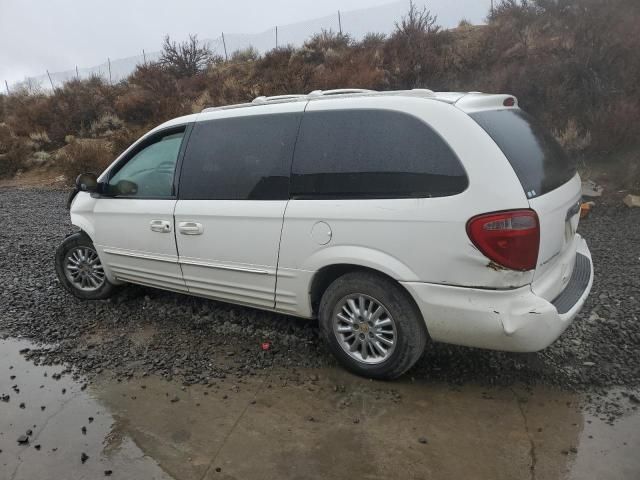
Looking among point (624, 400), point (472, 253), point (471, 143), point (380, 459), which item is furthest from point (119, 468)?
point (624, 400)

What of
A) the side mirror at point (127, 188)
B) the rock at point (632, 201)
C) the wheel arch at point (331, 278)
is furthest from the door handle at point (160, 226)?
the rock at point (632, 201)

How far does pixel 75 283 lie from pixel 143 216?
1399 mm

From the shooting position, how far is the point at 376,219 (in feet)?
10.1

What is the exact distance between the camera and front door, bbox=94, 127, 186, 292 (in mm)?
4137

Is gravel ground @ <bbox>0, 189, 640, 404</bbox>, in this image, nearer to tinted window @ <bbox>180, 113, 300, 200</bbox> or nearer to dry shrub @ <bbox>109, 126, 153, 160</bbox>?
tinted window @ <bbox>180, 113, 300, 200</bbox>

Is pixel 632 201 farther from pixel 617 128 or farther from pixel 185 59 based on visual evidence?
pixel 185 59

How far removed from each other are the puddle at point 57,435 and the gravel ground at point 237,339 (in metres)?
0.28

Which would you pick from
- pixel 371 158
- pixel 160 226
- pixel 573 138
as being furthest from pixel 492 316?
pixel 573 138

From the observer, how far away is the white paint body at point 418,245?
112 inches

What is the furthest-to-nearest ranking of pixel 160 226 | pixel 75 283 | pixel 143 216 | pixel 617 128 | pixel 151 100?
pixel 151 100 < pixel 617 128 < pixel 75 283 < pixel 143 216 < pixel 160 226

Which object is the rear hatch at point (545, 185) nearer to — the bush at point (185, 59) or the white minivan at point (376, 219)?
the white minivan at point (376, 219)

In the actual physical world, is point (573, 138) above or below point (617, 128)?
below

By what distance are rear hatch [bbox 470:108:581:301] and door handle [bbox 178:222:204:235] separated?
2.12m

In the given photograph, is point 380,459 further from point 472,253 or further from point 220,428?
point 472,253
